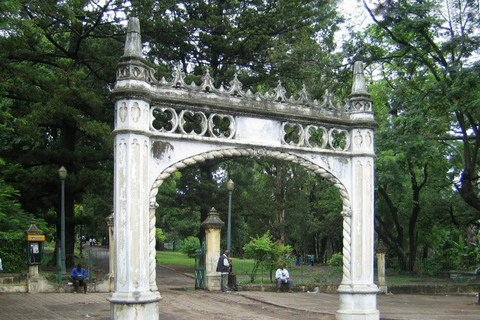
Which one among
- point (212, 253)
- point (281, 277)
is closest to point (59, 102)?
point (212, 253)

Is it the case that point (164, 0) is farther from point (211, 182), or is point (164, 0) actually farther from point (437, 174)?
point (437, 174)

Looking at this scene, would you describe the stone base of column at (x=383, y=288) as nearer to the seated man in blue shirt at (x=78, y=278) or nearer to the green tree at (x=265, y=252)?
the green tree at (x=265, y=252)

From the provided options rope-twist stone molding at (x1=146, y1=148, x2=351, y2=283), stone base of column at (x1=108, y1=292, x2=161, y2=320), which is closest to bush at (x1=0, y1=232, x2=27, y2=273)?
rope-twist stone molding at (x1=146, y1=148, x2=351, y2=283)

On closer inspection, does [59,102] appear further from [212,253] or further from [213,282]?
[213,282]

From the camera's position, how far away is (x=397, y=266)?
109ft

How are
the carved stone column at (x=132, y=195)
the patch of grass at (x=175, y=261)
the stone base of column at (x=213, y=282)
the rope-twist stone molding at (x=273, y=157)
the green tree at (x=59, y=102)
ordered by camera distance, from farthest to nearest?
the patch of grass at (x=175, y=261) < the green tree at (x=59, y=102) < the stone base of column at (x=213, y=282) < the rope-twist stone molding at (x=273, y=157) < the carved stone column at (x=132, y=195)

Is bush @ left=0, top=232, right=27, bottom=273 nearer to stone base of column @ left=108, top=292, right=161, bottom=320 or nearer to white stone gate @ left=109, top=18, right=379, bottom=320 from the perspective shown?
white stone gate @ left=109, top=18, right=379, bottom=320

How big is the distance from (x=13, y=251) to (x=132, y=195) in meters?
11.8

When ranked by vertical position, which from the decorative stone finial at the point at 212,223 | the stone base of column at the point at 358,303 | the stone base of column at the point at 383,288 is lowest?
the stone base of column at the point at 383,288

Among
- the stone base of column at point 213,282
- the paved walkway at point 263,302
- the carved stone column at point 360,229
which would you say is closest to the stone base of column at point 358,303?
the carved stone column at point 360,229

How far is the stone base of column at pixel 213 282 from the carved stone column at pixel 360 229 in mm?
7542

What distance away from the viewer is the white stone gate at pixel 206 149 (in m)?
10.0

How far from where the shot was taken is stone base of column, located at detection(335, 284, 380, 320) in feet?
39.7

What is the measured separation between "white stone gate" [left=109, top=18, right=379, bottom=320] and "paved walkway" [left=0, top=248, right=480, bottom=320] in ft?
9.06
